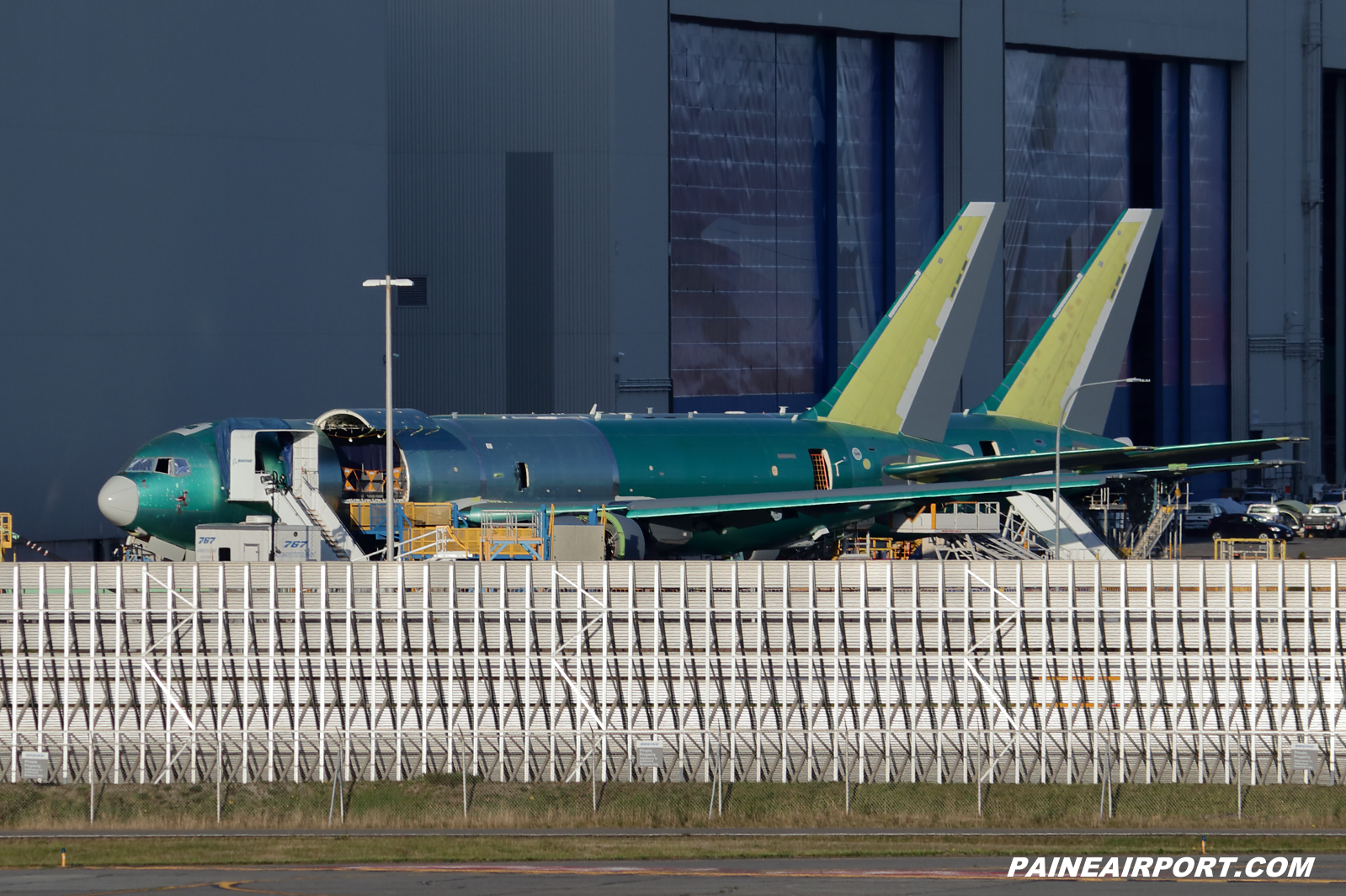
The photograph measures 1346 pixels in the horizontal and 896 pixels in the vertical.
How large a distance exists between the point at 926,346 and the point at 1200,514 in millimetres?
36073

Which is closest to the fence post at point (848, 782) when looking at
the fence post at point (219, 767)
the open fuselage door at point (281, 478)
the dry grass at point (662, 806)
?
the dry grass at point (662, 806)

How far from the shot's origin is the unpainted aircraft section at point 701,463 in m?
50.7

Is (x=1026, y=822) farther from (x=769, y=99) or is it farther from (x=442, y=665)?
(x=769, y=99)

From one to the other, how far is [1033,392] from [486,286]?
3182 cm

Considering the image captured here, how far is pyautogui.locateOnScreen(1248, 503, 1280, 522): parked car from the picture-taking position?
319 feet

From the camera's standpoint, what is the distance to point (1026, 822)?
36.6m

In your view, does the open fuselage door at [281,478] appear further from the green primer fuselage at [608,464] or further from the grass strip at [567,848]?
the grass strip at [567,848]

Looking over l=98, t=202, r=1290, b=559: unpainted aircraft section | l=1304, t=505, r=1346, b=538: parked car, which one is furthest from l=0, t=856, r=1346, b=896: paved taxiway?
l=1304, t=505, r=1346, b=538: parked car

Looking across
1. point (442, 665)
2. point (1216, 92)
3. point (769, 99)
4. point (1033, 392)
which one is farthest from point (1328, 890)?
point (1216, 92)

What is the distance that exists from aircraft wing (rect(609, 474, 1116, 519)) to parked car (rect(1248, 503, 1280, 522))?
4049 centimetres

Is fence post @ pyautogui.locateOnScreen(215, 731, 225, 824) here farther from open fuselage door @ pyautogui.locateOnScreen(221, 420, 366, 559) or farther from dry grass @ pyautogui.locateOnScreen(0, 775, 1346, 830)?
open fuselage door @ pyautogui.locateOnScreen(221, 420, 366, 559)

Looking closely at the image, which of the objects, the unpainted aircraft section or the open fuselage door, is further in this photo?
the unpainted aircraft section

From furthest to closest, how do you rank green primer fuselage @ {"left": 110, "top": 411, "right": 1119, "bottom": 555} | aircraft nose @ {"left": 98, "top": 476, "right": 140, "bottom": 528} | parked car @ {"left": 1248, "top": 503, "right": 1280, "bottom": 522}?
parked car @ {"left": 1248, "top": 503, "right": 1280, "bottom": 522}
green primer fuselage @ {"left": 110, "top": 411, "right": 1119, "bottom": 555}
aircraft nose @ {"left": 98, "top": 476, "right": 140, "bottom": 528}

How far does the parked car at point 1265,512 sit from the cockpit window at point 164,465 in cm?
6468
